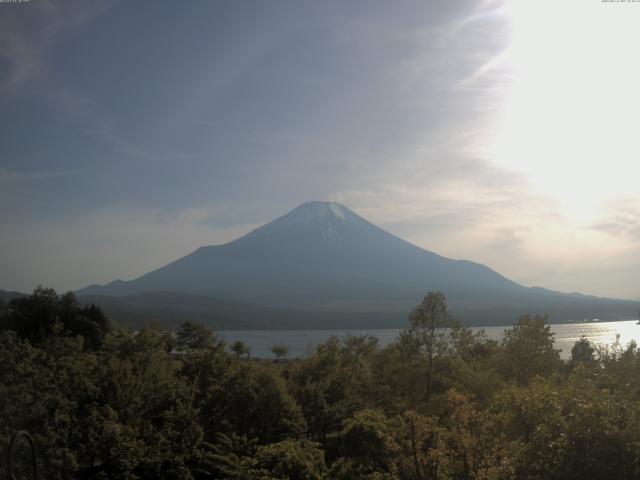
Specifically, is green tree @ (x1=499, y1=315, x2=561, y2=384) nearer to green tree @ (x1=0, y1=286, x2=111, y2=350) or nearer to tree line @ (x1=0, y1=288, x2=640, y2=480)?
tree line @ (x1=0, y1=288, x2=640, y2=480)

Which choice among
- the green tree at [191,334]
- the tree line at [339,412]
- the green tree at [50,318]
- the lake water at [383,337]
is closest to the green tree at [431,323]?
the tree line at [339,412]

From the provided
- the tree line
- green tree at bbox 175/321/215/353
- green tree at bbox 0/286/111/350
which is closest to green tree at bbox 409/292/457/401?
the tree line

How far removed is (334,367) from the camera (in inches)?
702

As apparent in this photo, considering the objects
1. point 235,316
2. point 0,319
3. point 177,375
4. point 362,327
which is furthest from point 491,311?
point 177,375

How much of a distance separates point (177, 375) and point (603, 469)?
1263 centimetres

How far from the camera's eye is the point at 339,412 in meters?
15.9

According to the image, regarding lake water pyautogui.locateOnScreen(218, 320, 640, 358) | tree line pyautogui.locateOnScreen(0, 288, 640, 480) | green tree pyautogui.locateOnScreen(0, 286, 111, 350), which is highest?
green tree pyautogui.locateOnScreen(0, 286, 111, 350)

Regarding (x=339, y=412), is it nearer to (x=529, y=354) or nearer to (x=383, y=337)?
(x=529, y=354)

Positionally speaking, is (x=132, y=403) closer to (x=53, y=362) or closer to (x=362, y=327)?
(x=53, y=362)

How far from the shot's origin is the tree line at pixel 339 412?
24.2 feet

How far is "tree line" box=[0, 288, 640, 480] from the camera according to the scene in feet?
24.2

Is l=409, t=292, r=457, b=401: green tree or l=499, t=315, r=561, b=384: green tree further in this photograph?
l=409, t=292, r=457, b=401: green tree

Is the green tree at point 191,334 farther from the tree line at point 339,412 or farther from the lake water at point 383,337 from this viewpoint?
the tree line at point 339,412

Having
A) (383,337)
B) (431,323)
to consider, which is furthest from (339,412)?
(383,337)
